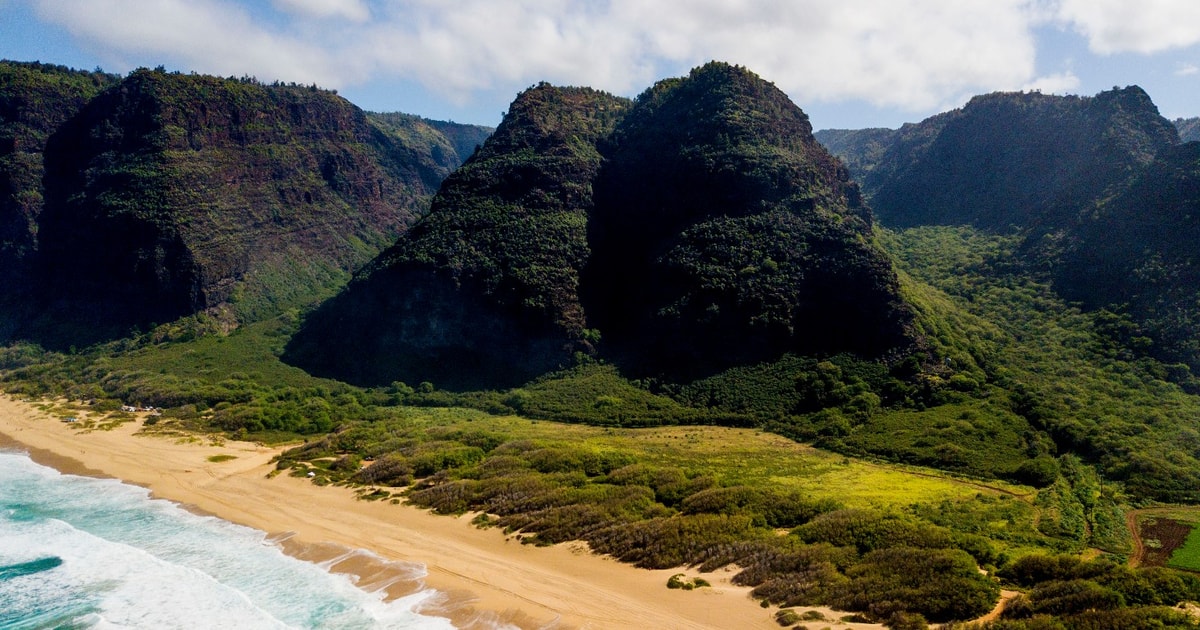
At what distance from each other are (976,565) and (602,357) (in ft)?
151

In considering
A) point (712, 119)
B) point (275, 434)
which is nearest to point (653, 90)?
point (712, 119)

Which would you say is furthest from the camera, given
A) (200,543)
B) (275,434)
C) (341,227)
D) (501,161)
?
(341,227)

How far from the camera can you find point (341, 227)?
120 meters

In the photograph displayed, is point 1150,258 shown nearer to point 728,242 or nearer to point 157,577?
point 728,242

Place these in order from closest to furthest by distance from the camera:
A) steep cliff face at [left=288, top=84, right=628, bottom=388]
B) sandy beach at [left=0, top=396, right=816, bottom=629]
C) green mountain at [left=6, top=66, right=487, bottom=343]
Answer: sandy beach at [left=0, top=396, right=816, bottom=629]
steep cliff face at [left=288, top=84, right=628, bottom=388]
green mountain at [left=6, top=66, right=487, bottom=343]

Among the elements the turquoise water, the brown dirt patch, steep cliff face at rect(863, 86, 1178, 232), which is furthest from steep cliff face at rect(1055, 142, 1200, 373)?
the turquoise water

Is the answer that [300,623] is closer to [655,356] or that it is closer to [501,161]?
[655,356]

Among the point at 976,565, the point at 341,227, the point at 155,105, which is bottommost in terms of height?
the point at 976,565

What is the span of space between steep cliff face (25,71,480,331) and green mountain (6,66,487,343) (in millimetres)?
198

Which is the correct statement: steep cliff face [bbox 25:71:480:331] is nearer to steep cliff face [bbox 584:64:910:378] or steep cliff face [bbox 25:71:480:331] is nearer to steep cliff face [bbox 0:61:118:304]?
steep cliff face [bbox 0:61:118:304]

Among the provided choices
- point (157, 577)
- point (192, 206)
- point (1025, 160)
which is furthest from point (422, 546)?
point (1025, 160)

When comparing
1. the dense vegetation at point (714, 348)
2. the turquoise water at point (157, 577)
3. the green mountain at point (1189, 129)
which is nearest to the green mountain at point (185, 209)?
the dense vegetation at point (714, 348)

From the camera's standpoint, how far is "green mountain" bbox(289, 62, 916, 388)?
66.4m

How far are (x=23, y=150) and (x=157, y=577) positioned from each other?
99377 millimetres
